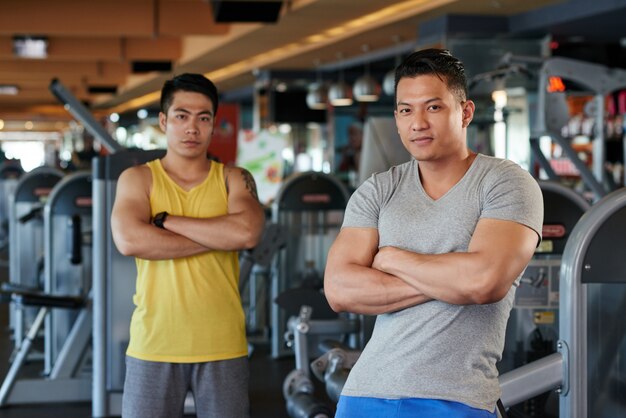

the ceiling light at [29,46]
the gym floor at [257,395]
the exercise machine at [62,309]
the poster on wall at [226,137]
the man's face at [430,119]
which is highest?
the ceiling light at [29,46]

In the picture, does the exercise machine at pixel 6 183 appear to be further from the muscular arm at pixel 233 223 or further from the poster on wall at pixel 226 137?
the muscular arm at pixel 233 223

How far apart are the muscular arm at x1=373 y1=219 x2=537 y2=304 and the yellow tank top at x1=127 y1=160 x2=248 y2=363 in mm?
926

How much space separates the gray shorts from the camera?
2584 mm

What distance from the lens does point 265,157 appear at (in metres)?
8.45

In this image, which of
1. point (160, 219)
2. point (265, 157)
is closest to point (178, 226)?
point (160, 219)

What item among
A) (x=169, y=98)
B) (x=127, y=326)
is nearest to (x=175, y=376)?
(x=169, y=98)

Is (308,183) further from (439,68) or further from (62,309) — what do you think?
(439,68)

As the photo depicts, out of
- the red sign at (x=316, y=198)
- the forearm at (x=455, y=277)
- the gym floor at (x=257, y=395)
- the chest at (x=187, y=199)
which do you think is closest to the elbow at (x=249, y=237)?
the chest at (x=187, y=199)

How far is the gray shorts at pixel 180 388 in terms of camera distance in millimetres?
2584

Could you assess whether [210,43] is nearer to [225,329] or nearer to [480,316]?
Answer: [225,329]

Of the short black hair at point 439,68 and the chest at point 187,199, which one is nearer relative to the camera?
the short black hair at point 439,68

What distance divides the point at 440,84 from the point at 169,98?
3.59 ft

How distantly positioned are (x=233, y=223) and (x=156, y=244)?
0.22 metres

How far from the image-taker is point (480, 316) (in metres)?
1.86
